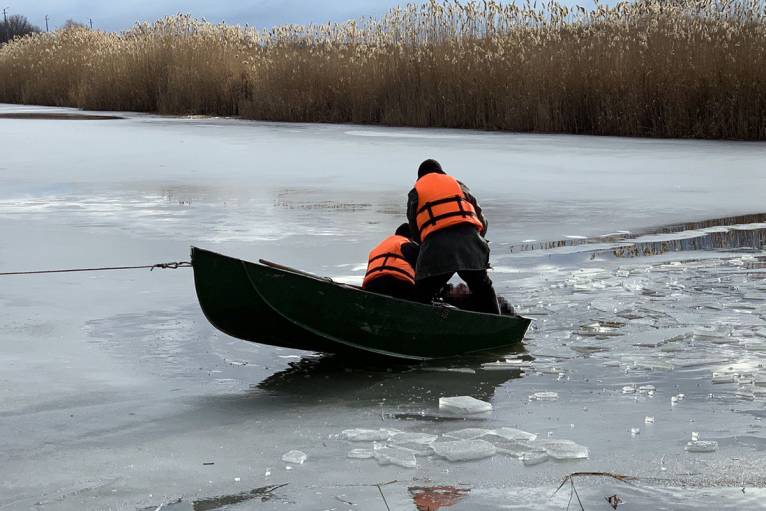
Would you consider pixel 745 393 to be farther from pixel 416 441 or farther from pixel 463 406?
pixel 416 441

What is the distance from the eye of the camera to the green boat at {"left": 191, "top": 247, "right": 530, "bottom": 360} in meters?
5.48

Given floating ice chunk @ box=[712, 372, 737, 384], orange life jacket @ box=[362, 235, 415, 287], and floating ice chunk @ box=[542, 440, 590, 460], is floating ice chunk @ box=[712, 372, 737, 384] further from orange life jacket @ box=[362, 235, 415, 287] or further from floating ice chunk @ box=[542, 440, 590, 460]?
orange life jacket @ box=[362, 235, 415, 287]

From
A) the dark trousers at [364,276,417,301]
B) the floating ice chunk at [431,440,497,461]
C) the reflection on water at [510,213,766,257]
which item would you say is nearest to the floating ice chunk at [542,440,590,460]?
the floating ice chunk at [431,440,497,461]

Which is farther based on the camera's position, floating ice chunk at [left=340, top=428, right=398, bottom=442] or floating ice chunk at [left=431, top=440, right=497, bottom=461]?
floating ice chunk at [left=340, top=428, right=398, bottom=442]

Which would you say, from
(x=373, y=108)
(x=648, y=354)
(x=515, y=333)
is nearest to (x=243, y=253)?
(x=515, y=333)

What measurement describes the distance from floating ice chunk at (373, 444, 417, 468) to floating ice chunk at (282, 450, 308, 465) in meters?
0.24

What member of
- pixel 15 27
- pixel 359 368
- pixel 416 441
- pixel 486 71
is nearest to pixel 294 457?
pixel 416 441

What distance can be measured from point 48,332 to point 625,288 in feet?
10.9

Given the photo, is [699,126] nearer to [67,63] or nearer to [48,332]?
[48,332]

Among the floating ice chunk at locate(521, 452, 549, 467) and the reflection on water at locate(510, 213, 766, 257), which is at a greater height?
the reflection on water at locate(510, 213, 766, 257)

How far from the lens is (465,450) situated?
4.16 m

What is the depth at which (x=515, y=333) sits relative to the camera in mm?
6105

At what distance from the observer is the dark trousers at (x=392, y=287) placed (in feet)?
20.2

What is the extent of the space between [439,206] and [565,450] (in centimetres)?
197
